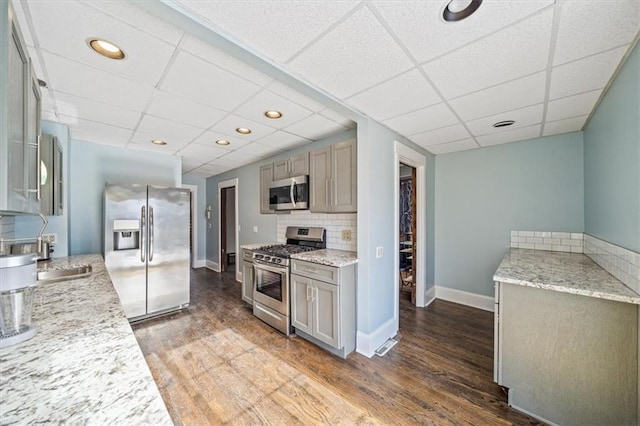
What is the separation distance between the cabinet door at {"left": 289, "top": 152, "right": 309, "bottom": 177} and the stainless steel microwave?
0.10 meters

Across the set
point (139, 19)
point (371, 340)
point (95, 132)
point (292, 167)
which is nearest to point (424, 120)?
point (292, 167)

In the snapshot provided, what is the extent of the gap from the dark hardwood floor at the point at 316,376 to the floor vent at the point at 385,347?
0.05 metres

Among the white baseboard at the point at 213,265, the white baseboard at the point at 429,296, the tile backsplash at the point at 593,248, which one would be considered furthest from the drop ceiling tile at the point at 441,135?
the white baseboard at the point at 213,265

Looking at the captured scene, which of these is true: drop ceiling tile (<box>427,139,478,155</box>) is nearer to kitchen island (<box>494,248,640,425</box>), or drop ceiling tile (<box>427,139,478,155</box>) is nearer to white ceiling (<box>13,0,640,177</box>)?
white ceiling (<box>13,0,640,177</box>)

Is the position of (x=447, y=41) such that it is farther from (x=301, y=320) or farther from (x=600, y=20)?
(x=301, y=320)

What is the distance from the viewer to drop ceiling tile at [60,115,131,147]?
109 inches

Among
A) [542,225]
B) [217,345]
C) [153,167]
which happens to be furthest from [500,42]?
[153,167]

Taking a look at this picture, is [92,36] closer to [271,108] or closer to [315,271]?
[271,108]

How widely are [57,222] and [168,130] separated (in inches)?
66.1

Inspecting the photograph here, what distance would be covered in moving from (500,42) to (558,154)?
2.47m

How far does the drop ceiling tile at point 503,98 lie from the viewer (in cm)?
189

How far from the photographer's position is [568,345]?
162cm

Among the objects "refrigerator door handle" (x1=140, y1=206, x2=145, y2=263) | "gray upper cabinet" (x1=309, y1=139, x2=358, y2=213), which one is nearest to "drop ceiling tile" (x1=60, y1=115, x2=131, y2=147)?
"refrigerator door handle" (x1=140, y1=206, x2=145, y2=263)

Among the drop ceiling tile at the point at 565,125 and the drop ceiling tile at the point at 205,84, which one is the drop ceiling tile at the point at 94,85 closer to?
the drop ceiling tile at the point at 205,84
